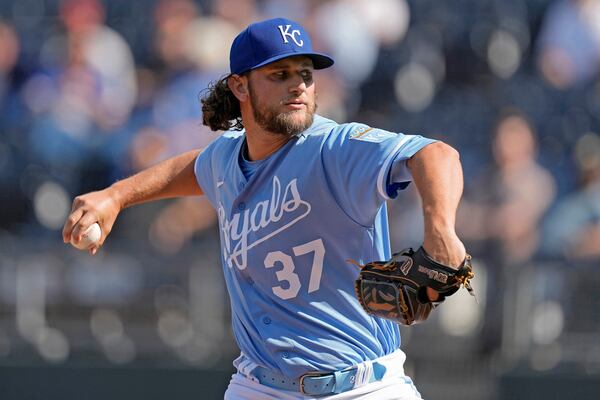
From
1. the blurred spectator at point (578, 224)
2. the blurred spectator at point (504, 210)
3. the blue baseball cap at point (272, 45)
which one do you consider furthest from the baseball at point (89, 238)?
the blurred spectator at point (578, 224)

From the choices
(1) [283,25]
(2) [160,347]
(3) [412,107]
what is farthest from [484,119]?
(1) [283,25]

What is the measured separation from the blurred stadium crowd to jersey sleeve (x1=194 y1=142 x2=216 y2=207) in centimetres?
271

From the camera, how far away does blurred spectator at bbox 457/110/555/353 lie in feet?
22.2

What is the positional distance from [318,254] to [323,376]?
16.6 inches

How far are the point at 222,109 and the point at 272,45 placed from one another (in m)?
0.60

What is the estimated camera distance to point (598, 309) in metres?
6.60

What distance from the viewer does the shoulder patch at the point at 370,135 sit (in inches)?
136

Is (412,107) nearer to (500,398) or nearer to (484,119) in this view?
(484,119)

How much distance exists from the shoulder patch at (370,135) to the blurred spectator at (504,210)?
3.36 meters

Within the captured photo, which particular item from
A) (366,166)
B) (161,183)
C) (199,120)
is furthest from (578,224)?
(366,166)

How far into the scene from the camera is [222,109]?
4406 mm

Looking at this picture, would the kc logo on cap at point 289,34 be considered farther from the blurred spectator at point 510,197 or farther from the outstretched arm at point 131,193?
the blurred spectator at point 510,197

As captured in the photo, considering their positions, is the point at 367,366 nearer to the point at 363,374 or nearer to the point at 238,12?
the point at 363,374

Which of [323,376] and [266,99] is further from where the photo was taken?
[266,99]
